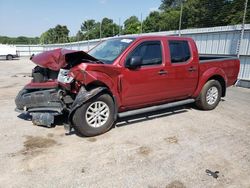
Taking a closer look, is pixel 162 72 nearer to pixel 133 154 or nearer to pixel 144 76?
pixel 144 76

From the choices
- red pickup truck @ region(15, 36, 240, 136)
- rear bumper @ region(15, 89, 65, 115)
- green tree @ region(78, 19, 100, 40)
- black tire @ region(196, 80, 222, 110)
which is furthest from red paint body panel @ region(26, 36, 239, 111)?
green tree @ region(78, 19, 100, 40)

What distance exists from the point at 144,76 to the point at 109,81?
805 millimetres

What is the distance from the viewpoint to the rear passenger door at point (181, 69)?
5.36 m

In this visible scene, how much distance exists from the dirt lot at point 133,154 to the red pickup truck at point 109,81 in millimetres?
376

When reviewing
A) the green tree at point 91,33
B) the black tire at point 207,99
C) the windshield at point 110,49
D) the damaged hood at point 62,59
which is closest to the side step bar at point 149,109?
the black tire at point 207,99

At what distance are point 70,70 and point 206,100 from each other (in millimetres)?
3745

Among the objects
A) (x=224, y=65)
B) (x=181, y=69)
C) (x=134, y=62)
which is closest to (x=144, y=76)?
(x=134, y=62)

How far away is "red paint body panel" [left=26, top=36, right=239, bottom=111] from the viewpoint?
4.34 metres

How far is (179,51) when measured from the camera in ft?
18.2

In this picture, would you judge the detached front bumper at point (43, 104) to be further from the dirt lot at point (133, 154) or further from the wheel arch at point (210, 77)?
the wheel arch at point (210, 77)

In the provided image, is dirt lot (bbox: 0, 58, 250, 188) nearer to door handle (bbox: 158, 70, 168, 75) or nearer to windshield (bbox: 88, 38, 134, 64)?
door handle (bbox: 158, 70, 168, 75)

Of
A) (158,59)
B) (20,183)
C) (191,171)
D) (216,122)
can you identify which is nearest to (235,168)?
(191,171)

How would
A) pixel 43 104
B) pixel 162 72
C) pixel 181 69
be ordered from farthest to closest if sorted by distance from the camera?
pixel 181 69, pixel 162 72, pixel 43 104

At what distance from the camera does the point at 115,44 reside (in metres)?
5.23
